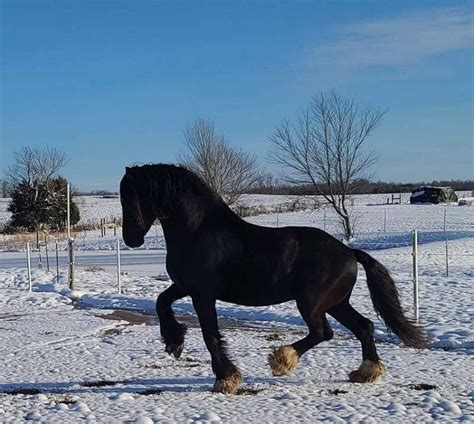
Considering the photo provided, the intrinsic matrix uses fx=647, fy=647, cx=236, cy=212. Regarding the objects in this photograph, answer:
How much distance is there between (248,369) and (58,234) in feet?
122

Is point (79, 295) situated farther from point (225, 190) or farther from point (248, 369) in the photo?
point (225, 190)

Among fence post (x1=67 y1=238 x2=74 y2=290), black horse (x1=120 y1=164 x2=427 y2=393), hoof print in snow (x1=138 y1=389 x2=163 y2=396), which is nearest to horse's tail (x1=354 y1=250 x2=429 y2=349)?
black horse (x1=120 y1=164 x2=427 y2=393)

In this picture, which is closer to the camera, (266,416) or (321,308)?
(266,416)

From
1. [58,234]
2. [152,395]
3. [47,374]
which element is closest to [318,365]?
[152,395]

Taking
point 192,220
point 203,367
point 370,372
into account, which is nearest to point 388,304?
point 370,372

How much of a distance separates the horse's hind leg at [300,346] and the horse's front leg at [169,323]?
849mm

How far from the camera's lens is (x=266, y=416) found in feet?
14.7

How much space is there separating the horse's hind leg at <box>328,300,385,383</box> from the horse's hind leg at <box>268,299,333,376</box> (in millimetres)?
369

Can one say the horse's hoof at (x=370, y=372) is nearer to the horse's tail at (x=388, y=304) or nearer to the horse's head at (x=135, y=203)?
the horse's tail at (x=388, y=304)

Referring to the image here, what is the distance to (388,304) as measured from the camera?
547cm

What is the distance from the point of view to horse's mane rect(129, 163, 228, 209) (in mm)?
5273

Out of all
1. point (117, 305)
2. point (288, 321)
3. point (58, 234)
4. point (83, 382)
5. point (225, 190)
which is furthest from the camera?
point (58, 234)

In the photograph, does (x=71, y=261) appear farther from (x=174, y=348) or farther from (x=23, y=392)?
(x=174, y=348)

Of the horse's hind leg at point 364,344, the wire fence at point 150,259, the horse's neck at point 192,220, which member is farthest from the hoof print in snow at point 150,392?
the wire fence at point 150,259
